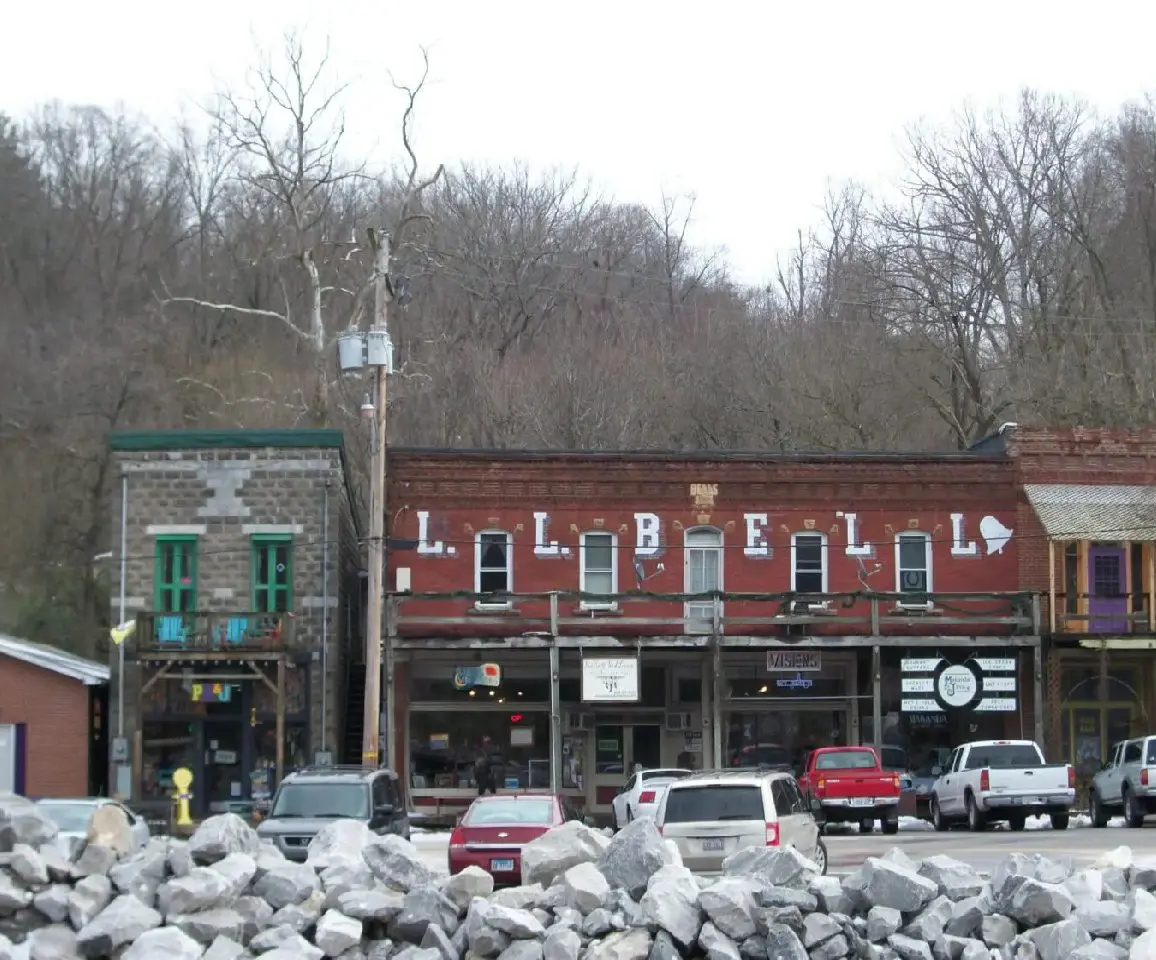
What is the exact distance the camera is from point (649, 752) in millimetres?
44594

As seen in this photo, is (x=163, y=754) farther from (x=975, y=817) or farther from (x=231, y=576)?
(x=975, y=817)

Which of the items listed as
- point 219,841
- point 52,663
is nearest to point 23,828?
point 219,841

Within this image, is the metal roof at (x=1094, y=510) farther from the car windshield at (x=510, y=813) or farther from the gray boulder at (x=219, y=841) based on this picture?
the gray boulder at (x=219, y=841)

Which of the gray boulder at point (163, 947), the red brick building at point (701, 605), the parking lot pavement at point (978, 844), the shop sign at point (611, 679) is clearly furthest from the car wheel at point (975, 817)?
the gray boulder at point (163, 947)

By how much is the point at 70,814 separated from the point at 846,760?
57.8ft

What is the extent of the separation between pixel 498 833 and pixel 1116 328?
41496mm

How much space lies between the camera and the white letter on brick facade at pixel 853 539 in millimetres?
44719

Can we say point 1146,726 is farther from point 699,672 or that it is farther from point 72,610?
A: point 72,610

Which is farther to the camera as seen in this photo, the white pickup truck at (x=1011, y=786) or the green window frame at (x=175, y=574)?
the green window frame at (x=175, y=574)

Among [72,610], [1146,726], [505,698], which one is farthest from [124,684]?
[1146,726]

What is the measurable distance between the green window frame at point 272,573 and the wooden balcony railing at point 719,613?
102 inches

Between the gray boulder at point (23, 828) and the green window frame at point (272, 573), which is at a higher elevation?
the green window frame at point (272, 573)

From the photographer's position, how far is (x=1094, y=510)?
44250mm

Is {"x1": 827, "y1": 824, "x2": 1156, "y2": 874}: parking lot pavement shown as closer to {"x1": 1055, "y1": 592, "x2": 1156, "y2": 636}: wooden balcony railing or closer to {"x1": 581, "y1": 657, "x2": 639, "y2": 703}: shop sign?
{"x1": 581, "y1": 657, "x2": 639, "y2": 703}: shop sign
